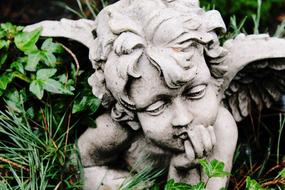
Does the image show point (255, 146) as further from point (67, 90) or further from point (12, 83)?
point (12, 83)

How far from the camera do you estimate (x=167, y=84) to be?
1.95 m

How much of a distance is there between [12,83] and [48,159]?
0.38 meters

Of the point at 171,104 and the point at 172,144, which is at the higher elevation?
the point at 171,104

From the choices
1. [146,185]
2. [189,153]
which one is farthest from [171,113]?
[146,185]

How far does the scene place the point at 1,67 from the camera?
2588 millimetres

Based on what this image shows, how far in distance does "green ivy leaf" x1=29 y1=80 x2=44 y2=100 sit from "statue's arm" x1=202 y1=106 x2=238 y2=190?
0.68 metres

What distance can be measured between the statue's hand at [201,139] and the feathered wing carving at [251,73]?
0.73ft

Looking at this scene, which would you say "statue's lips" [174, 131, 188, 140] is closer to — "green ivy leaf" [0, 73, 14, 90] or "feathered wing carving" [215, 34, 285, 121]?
"feathered wing carving" [215, 34, 285, 121]

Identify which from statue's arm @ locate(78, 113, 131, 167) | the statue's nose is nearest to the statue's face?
the statue's nose

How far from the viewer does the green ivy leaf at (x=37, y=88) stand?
8.01ft

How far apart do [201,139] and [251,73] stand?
438 millimetres

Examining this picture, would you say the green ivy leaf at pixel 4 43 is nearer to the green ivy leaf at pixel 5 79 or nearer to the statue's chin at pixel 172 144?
the green ivy leaf at pixel 5 79

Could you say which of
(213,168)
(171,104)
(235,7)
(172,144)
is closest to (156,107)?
(171,104)

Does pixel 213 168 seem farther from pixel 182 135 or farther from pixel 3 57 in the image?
pixel 3 57
